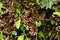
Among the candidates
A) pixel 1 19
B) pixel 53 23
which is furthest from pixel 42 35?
pixel 1 19

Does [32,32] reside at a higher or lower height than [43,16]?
lower

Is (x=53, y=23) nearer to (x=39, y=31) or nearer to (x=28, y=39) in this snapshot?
(x=39, y=31)

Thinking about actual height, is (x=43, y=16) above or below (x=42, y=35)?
above

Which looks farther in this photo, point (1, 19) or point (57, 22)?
point (1, 19)

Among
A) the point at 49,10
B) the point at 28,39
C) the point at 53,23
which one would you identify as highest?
the point at 49,10

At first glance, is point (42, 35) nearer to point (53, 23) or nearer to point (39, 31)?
point (39, 31)

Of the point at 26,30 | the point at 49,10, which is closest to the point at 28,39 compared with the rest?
the point at 26,30
